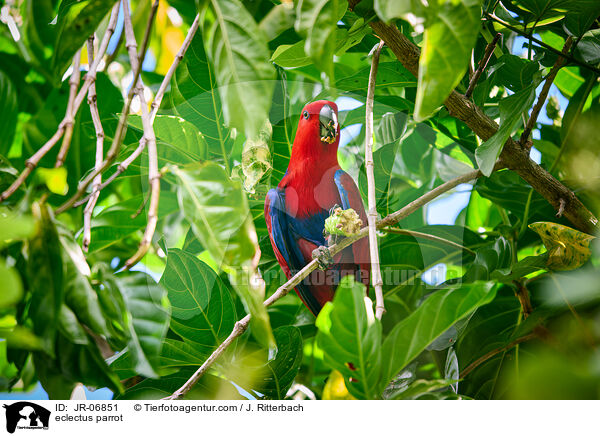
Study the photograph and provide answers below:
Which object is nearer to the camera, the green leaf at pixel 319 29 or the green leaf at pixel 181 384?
the green leaf at pixel 319 29

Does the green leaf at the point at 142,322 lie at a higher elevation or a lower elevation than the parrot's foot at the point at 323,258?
higher

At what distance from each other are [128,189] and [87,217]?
182 mm

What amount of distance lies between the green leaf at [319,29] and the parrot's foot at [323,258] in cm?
20

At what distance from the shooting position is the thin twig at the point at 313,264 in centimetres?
40

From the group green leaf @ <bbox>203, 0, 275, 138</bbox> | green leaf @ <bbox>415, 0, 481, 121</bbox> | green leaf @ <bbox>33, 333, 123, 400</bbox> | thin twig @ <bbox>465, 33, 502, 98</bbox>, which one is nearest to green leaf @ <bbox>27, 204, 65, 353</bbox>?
green leaf @ <bbox>33, 333, 123, 400</bbox>

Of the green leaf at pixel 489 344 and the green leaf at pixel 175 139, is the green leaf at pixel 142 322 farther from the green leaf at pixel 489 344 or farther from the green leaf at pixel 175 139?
the green leaf at pixel 489 344

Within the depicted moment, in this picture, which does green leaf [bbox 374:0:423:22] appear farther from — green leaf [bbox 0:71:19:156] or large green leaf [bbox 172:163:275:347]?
green leaf [bbox 0:71:19:156]

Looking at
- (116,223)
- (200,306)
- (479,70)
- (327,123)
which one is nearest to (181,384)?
(200,306)

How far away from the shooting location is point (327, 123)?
0.44 meters

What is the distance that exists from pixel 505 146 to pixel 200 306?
31 cm

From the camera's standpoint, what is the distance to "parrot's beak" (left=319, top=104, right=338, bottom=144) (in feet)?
1.43
